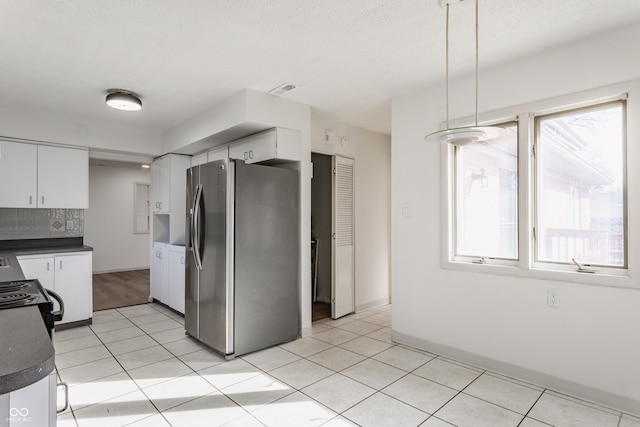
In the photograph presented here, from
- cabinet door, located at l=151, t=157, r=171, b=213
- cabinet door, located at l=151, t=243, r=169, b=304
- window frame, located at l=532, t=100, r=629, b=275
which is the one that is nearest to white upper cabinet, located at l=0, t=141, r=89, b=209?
cabinet door, located at l=151, t=157, r=171, b=213

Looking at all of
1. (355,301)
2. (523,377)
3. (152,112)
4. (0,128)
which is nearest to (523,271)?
(523,377)

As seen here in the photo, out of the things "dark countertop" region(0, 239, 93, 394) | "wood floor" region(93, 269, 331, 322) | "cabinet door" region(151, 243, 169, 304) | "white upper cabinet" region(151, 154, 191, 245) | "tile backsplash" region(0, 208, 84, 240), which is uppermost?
"white upper cabinet" region(151, 154, 191, 245)

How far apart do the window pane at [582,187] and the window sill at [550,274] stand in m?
0.12

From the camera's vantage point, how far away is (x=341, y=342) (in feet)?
11.4

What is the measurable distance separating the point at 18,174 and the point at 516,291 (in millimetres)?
5138

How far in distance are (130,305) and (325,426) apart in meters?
3.95

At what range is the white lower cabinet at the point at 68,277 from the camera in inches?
147

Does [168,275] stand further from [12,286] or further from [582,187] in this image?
[582,187]

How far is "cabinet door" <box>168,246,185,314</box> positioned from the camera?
4.36m

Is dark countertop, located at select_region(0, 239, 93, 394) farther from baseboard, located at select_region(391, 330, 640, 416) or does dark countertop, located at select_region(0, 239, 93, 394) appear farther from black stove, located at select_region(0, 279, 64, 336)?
baseboard, located at select_region(391, 330, 640, 416)

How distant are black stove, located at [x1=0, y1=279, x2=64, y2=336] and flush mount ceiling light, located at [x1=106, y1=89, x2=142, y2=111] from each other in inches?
74.3

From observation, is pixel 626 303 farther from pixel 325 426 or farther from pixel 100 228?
pixel 100 228

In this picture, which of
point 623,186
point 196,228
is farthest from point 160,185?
point 623,186

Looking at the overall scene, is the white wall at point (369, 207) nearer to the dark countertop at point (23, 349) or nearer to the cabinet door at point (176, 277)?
the cabinet door at point (176, 277)
